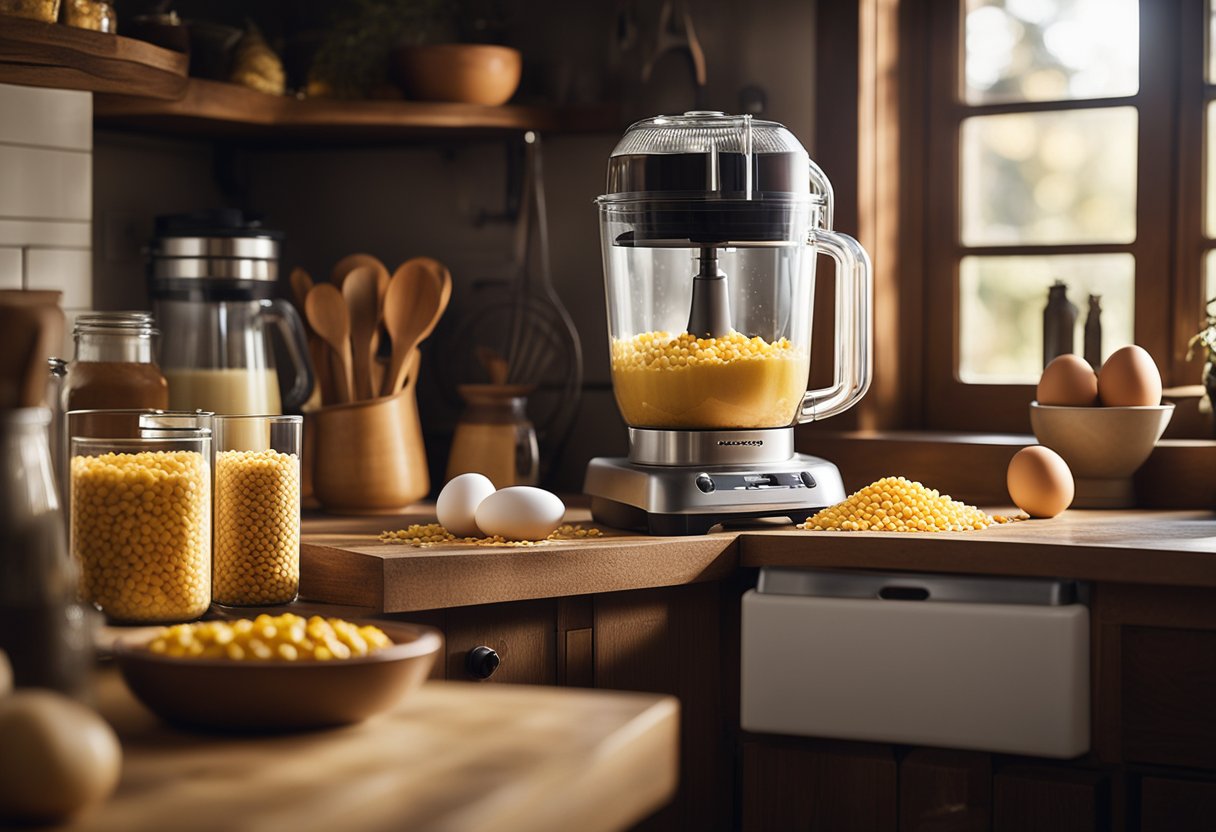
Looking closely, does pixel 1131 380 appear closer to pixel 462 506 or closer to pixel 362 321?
pixel 462 506

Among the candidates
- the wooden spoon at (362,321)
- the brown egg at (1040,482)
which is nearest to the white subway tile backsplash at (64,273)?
the wooden spoon at (362,321)

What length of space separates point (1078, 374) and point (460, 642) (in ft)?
3.36

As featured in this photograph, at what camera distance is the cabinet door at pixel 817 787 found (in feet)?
6.18

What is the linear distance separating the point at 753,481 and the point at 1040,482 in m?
0.41

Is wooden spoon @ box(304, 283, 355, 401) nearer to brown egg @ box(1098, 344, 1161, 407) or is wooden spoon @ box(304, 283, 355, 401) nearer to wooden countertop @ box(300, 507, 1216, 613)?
wooden countertop @ box(300, 507, 1216, 613)

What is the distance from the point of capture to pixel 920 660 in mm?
1868

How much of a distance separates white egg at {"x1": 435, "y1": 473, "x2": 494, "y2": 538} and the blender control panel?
0.97ft

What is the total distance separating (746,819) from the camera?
197 cm

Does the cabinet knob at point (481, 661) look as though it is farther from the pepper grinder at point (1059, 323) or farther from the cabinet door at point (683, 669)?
the pepper grinder at point (1059, 323)

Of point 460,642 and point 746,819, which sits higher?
point 460,642

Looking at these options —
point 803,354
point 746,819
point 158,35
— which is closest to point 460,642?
point 746,819

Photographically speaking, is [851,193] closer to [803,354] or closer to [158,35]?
[803,354]

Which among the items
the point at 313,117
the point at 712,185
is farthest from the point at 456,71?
the point at 712,185

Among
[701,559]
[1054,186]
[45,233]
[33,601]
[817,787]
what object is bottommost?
[817,787]
